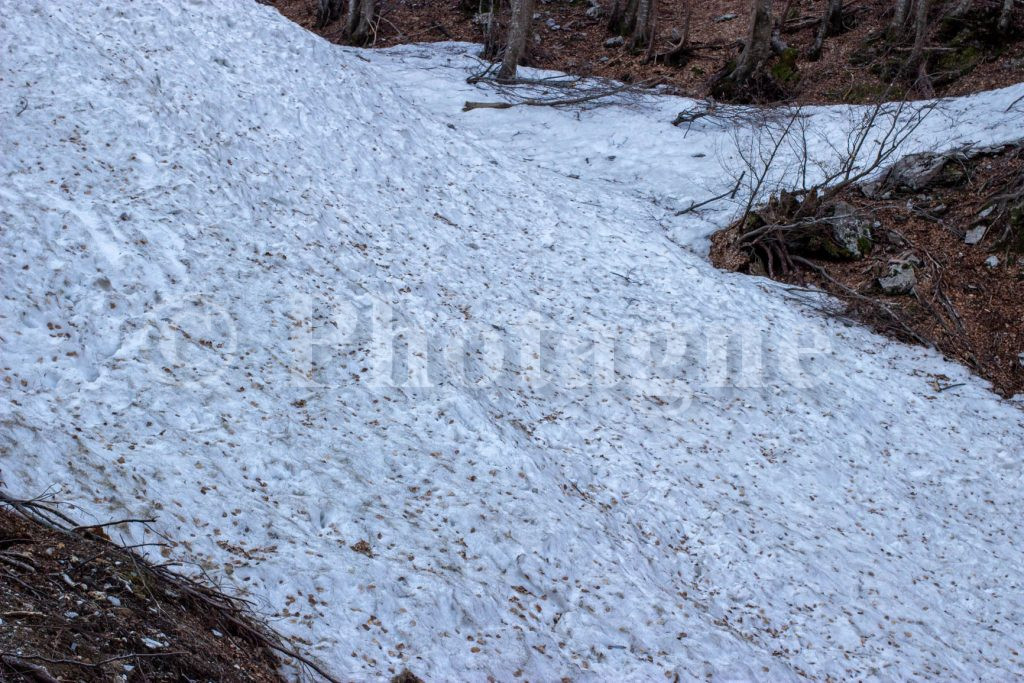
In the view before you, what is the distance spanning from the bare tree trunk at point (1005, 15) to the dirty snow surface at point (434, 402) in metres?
9.53

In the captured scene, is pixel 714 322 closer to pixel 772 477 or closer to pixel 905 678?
pixel 772 477

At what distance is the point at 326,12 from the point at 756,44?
1303cm

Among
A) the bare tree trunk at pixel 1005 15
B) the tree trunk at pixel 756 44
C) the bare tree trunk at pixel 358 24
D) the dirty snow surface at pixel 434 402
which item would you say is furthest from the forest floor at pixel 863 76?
the tree trunk at pixel 756 44

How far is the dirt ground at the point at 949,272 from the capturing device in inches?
447

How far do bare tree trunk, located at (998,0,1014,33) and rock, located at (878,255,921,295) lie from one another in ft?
25.6

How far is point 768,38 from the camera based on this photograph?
55.4 feet

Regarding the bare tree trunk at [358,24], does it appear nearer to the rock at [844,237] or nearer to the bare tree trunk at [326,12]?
the bare tree trunk at [326,12]

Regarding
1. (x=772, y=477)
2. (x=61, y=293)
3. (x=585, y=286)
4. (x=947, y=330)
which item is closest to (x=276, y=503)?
(x=61, y=293)

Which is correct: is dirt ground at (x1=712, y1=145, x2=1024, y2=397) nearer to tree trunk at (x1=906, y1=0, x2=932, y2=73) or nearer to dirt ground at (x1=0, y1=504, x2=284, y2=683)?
tree trunk at (x1=906, y1=0, x2=932, y2=73)

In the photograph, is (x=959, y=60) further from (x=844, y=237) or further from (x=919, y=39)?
(x=844, y=237)

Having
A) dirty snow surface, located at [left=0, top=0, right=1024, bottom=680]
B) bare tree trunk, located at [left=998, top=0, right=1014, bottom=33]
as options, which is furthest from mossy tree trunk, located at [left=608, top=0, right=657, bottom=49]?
dirty snow surface, located at [left=0, top=0, right=1024, bottom=680]

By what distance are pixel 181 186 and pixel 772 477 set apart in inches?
307

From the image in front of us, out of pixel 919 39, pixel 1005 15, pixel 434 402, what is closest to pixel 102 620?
pixel 434 402

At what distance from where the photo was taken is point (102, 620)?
149 inches
